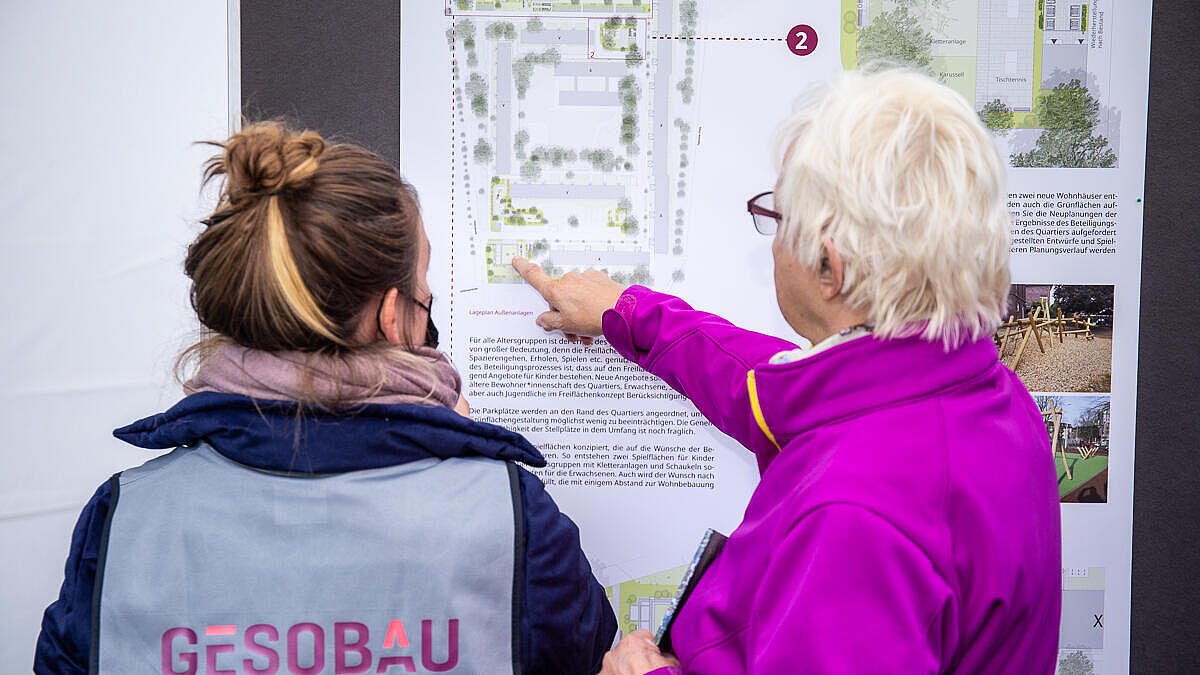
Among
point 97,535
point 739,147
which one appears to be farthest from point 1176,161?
point 97,535

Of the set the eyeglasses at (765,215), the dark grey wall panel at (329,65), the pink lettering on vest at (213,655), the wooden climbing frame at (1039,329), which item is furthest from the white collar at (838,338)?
the dark grey wall panel at (329,65)

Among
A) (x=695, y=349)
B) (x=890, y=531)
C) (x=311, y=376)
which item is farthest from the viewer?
(x=695, y=349)

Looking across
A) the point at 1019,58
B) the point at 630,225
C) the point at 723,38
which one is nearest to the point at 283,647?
the point at 630,225

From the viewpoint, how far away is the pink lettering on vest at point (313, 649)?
2.83ft

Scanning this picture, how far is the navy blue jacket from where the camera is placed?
0.87 meters

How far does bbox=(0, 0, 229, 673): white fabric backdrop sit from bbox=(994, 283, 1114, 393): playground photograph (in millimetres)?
1444

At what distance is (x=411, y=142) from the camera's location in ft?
4.80

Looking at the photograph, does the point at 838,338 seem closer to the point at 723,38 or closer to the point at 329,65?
the point at 723,38

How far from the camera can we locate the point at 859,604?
771 millimetres

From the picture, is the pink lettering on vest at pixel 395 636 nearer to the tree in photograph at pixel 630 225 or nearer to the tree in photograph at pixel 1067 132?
the tree in photograph at pixel 630 225

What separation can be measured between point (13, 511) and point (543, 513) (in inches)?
43.9

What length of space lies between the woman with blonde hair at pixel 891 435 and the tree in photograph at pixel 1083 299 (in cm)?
68

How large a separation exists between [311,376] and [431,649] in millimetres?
309

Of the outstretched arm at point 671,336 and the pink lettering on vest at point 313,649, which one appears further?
the outstretched arm at point 671,336
